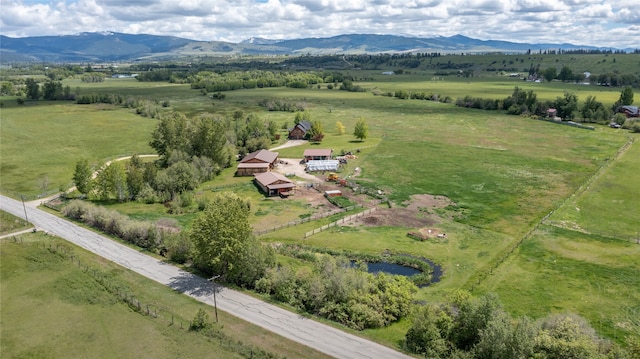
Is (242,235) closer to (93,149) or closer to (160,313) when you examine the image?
(160,313)

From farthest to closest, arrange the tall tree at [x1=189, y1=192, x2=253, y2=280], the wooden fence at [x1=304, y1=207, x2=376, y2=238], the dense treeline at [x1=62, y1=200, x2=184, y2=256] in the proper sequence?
1. the wooden fence at [x1=304, y1=207, x2=376, y2=238]
2. the dense treeline at [x1=62, y1=200, x2=184, y2=256]
3. the tall tree at [x1=189, y1=192, x2=253, y2=280]

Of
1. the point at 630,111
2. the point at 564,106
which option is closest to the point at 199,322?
the point at 564,106

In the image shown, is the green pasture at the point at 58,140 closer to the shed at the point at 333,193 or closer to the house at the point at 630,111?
the shed at the point at 333,193

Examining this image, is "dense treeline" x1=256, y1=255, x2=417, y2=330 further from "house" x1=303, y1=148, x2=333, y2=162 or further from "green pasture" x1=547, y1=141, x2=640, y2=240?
"house" x1=303, y1=148, x2=333, y2=162

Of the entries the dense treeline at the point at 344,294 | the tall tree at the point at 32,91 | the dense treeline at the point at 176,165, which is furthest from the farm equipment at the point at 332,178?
the tall tree at the point at 32,91

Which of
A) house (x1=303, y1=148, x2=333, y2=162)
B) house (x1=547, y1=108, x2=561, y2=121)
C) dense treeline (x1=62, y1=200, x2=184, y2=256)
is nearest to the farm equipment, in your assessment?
Answer: house (x1=303, y1=148, x2=333, y2=162)

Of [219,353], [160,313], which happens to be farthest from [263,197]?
[219,353]
